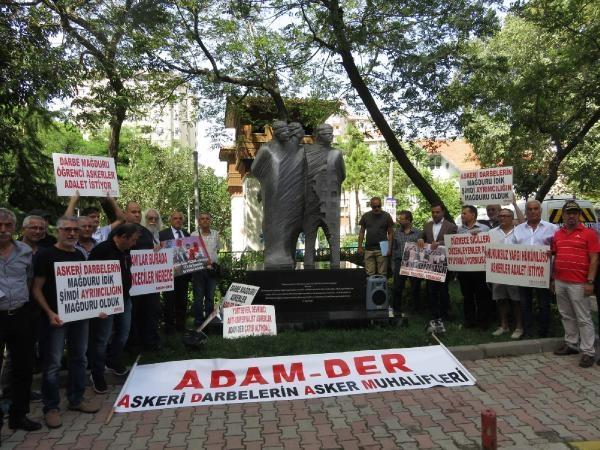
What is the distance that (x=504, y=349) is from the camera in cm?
646

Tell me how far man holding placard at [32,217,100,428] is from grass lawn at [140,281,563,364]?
4.43 feet

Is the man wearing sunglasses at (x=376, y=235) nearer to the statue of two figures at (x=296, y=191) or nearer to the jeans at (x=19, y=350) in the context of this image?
the statue of two figures at (x=296, y=191)

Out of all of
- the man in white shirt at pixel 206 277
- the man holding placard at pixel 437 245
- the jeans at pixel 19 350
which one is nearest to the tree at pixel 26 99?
the man in white shirt at pixel 206 277

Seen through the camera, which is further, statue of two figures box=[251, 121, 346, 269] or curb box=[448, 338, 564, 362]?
statue of two figures box=[251, 121, 346, 269]

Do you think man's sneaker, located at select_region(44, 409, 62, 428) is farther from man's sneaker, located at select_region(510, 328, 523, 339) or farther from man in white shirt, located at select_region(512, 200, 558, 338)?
man in white shirt, located at select_region(512, 200, 558, 338)

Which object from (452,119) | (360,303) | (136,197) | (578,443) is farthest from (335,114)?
(136,197)

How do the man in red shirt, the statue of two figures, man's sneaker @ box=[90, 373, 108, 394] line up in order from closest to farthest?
man's sneaker @ box=[90, 373, 108, 394] → the man in red shirt → the statue of two figures

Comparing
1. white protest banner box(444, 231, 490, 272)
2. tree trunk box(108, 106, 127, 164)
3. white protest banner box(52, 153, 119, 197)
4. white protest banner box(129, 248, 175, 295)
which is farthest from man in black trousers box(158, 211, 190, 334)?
tree trunk box(108, 106, 127, 164)

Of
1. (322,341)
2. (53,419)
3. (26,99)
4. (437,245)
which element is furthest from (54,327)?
(26,99)

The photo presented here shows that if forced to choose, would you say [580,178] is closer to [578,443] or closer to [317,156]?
[317,156]

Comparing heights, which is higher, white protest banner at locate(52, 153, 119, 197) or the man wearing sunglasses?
white protest banner at locate(52, 153, 119, 197)

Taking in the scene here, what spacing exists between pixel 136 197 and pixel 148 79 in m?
22.1

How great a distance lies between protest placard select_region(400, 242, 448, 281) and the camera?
7573mm

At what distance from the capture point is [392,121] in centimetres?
1347
